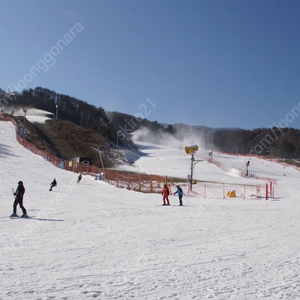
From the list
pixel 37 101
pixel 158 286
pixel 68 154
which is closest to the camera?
pixel 158 286

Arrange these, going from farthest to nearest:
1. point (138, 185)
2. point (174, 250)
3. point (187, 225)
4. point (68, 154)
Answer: point (68, 154)
point (138, 185)
point (187, 225)
point (174, 250)

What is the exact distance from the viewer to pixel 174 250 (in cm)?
739

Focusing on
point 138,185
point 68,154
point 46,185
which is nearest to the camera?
point 46,185

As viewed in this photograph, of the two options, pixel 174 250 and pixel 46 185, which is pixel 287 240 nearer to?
pixel 174 250

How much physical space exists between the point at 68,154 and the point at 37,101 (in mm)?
98297

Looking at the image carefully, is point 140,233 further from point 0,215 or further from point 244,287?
point 0,215

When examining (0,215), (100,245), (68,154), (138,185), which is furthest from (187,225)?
(68,154)

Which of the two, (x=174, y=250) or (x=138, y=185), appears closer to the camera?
(x=174, y=250)

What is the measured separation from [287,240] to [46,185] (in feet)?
60.5

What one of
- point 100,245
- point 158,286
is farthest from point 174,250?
point 158,286

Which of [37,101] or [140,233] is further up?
[37,101]

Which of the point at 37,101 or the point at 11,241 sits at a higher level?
the point at 37,101

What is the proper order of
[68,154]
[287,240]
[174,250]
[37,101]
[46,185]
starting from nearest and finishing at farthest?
[174,250]
[287,240]
[46,185]
[68,154]
[37,101]

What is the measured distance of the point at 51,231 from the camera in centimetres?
905
